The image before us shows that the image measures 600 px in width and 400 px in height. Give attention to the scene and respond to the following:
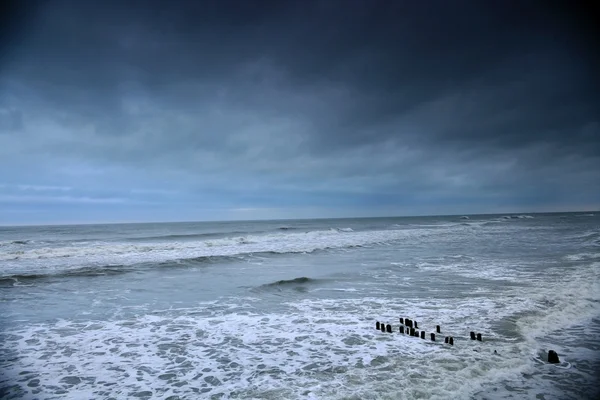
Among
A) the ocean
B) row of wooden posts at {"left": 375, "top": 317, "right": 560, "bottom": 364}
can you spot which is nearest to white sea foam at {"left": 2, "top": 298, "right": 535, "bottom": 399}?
the ocean

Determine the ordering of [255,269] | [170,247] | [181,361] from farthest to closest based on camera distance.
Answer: [170,247]
[255,269]
[181,361]

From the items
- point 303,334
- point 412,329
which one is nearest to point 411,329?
point 412,329

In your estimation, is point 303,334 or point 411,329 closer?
point 411,329

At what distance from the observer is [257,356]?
7582 mm

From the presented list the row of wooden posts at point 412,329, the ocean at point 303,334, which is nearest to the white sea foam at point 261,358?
the ocean at point 303,334

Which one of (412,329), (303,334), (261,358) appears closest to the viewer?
(261,358)

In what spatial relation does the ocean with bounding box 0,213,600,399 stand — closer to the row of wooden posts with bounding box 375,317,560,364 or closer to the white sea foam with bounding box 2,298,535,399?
the white sea foam with bounding box 2,298,535,399

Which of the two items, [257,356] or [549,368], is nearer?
[549,368]

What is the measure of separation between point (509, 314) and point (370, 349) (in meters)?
5.24

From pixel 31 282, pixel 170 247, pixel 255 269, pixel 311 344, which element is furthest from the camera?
pixel 170 247

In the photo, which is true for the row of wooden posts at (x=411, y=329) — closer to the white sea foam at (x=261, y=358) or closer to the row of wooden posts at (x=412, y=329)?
the row of wooden posts at (x=412, y=329)

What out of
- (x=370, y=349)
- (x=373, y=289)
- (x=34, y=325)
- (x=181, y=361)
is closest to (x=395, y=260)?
(x=373, y=289)

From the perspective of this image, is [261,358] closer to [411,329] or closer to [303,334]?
[303,334]

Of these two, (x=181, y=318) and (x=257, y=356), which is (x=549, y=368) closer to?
(x=257, y=356)
